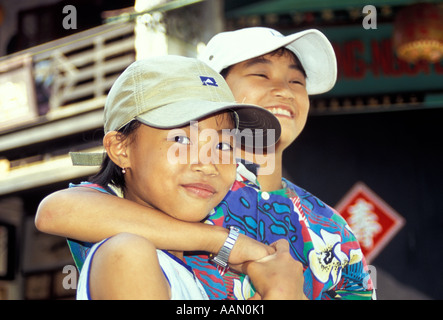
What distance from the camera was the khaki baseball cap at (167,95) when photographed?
126cm

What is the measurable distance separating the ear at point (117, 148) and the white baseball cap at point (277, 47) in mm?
549

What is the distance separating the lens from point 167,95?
51.1 inches

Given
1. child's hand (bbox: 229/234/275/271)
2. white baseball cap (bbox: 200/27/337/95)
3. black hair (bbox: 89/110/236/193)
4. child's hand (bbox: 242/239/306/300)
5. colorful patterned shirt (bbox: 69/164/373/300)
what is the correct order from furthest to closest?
white baseball cap (bbox: 200/27/337/95)
colorful patterned shirt (bbox: 69/164/373/300)
black hair (bbox: 89/110/236/193)
child's hand (bbox: 229/234/275/271)
child's hand (bbox: 242/239/306/300)

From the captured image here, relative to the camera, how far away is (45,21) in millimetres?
7395

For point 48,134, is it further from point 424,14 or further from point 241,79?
point 241,79

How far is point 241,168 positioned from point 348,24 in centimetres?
424

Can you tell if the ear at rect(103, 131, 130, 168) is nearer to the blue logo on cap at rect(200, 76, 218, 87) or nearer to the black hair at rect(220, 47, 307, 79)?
the blue logo on cap at rect(200, 76, 218, 87)

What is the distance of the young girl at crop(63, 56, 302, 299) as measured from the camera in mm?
1253

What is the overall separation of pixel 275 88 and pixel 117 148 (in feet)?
2.04

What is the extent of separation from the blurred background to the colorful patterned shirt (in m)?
3.51

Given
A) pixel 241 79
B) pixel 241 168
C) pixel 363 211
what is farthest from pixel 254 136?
pixel 363 211

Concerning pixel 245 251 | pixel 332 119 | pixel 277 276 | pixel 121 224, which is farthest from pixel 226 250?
pixel 332 119

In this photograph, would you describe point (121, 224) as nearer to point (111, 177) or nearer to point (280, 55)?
point (111, 177)

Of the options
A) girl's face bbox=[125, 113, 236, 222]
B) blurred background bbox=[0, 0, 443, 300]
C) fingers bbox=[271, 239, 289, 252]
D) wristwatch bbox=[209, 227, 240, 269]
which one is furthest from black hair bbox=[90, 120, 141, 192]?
blurred background bbox=[0, 0, 443, 300]
